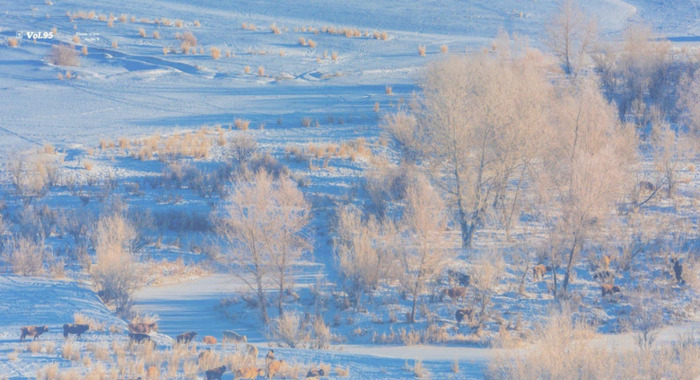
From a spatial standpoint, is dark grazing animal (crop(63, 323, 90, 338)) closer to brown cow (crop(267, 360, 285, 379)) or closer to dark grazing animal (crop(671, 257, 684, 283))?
brown cow (crop(267, 360, 285, 379))

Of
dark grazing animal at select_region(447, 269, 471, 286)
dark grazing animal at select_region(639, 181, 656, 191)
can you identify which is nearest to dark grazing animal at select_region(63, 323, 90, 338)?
dark grazing animal at select_region(447, 269, 471, 286)

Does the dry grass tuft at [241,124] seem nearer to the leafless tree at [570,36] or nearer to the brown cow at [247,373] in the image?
the leafless tree at [570,36]

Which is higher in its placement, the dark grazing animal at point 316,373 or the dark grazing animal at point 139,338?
the dark grazing animal at point 316,373

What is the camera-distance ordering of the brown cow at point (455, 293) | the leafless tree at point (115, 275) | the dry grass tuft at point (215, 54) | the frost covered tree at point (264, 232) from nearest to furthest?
the frost covered tree at point (264, 232) → the leafless tree at point (115, 275) → the brown cow at point (455, 293) → the dry grass tuft at point (215, 54)

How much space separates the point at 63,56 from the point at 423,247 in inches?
1163

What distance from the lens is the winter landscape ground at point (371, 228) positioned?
1061cm

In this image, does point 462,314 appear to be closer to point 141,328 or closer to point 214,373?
point 141,328

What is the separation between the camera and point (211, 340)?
11078 mm

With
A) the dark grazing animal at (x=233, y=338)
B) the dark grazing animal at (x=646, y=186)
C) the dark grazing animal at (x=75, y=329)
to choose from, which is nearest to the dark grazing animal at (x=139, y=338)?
the dark grazing animal at (x=75, y=329)

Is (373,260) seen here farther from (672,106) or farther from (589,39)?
(589,39)

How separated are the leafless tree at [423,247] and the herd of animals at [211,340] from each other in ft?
12.9

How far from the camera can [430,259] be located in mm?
14266

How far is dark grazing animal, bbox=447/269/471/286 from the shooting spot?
49.1ft

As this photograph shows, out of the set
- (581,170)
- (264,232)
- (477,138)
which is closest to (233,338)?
(264,232)
